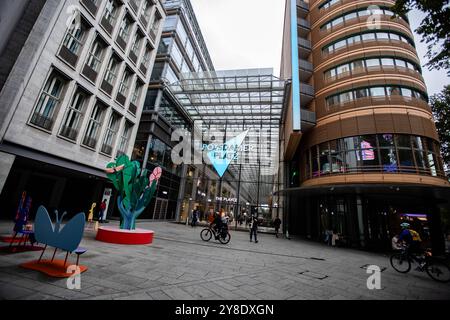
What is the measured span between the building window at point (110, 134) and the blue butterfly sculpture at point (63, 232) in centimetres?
1136

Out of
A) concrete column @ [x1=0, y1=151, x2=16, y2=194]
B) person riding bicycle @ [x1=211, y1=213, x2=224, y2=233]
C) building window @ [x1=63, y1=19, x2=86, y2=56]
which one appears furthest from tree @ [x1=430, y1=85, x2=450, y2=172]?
concrete column @ [x1=0, y1=151, x2=16, y2=194]

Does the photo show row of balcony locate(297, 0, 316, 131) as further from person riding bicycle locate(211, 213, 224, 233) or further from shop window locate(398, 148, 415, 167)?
person riding bicycle locate(211, 213, 224, 233)

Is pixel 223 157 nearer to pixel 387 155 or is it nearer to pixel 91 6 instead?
pixel 387 155

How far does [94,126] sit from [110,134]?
1.53m

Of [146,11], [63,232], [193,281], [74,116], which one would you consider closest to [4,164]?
[74,116]

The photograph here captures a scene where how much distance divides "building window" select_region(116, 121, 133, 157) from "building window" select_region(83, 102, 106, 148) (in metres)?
2.20

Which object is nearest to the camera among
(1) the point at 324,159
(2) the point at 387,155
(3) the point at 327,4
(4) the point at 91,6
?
(4) the point at 91,6

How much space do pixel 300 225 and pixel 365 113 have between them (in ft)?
40.1

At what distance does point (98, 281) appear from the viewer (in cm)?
431

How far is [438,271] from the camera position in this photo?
732cm

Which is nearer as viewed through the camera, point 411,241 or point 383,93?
point 411,241

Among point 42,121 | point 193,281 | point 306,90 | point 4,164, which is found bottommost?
point 193,281

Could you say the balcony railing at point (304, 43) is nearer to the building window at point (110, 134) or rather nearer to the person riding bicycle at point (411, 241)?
the building window at point (110, 134)
